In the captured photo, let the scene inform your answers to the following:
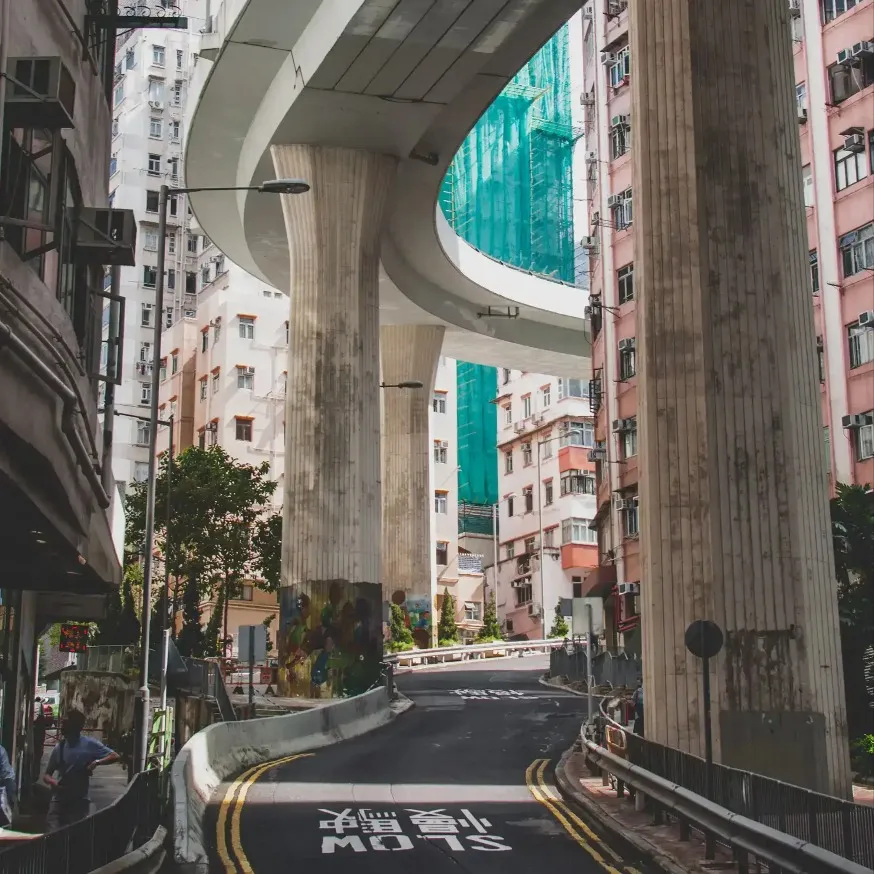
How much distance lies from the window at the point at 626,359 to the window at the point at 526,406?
104 ft

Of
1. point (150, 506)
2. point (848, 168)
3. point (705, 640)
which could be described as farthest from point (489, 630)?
point (705, 640)

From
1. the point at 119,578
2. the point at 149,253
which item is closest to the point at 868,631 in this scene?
the point at 119,578

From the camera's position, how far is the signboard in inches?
1554

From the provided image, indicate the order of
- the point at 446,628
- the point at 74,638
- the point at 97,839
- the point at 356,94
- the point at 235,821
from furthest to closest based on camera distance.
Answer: the point at 446,628, the point at 74,638, the point at 356,94, the point at 235,821, the point at 97,839

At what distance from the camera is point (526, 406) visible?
74.6 metres

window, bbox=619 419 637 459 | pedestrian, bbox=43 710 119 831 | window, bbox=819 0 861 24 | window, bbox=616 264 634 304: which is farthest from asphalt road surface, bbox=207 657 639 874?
window, bbox=819 0 861 24

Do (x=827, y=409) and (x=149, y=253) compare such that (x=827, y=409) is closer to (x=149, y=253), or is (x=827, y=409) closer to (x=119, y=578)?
(x=119, y=578)

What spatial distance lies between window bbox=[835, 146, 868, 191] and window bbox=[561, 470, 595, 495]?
36.9 m

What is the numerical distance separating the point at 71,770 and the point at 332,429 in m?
24.9

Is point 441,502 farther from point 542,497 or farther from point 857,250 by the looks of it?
point 857,250

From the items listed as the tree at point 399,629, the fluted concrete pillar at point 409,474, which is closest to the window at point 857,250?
the fluted concrete pillar at point 409,474

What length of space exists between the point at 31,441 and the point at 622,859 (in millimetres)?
6722

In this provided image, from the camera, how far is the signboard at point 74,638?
130 feet

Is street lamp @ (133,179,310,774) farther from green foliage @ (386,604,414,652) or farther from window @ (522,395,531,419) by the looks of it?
window @ (522,395,531,419)
